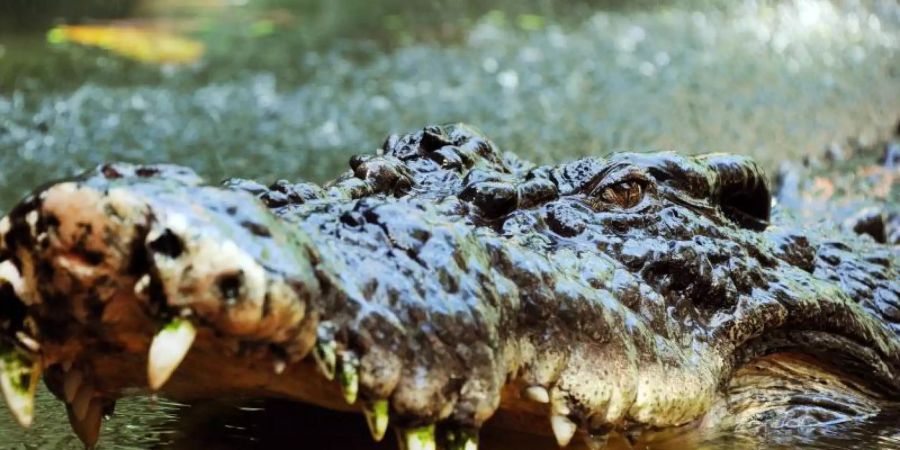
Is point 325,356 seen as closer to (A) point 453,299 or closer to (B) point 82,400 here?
(A) point 453,299

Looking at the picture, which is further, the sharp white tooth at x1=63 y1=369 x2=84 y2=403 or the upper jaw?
the sharp white tooth at x1=63 y1=369 x2=84 y2=403

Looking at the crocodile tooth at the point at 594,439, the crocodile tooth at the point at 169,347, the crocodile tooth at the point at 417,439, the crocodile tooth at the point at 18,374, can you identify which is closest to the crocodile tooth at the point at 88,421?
the crocodile tooth at the point at 18,374

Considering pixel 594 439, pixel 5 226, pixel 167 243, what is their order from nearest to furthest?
pixel 167 243
pixel 5 226
pixel 594 439

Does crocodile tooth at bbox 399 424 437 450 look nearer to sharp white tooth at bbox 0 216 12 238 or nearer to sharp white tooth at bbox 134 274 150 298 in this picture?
sharp white tooth at bbox 134 274 150 298

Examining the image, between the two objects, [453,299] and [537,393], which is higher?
[453,299]

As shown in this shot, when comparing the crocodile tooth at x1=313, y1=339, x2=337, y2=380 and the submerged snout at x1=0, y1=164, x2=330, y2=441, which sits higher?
the submerged snout at x1=0, y1=164, x2=330, y2=441

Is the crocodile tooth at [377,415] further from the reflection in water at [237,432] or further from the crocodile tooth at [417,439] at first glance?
the reflection in water at [237,432]

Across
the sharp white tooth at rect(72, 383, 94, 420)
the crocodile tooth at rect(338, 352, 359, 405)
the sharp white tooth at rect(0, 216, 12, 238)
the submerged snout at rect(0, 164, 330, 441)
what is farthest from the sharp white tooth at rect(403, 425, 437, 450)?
the sharp white tooth at rect(0, 216, 12, 238)

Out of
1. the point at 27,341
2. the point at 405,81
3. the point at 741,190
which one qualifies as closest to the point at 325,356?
the point at 27,341
